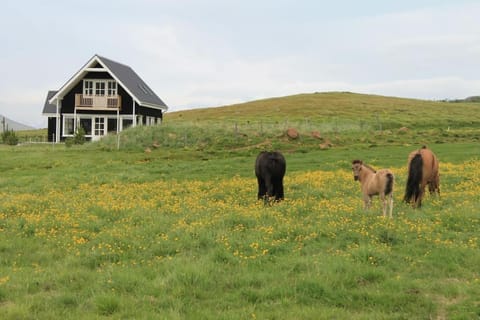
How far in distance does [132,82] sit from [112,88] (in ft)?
8.23

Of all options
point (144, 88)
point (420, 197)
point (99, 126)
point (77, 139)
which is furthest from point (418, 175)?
point (144, 88)

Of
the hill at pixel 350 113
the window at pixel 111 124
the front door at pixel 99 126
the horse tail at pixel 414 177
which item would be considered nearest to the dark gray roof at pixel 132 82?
the window at pixel 111 124

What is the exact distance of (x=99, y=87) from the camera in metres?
46.6

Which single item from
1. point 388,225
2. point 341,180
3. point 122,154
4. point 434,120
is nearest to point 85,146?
point 122,154

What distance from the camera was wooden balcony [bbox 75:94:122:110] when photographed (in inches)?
1779

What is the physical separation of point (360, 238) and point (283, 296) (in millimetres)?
A: 3149

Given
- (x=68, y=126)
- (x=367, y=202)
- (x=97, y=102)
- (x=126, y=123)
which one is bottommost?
(x=367, y=202)

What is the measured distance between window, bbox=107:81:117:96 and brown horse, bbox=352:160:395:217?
126 ft

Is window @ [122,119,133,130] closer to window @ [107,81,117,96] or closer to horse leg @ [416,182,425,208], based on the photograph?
window @ [107,81,117,96]

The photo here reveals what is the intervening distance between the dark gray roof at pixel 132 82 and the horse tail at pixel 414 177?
36.3 metres

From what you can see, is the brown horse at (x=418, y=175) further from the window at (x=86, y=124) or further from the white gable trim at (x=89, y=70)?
the window at (x=86, y=124)

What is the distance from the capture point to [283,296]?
22.1 feet

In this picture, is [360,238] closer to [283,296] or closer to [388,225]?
[388,225]

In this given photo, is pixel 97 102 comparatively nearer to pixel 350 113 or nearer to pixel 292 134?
pixel 292 134
